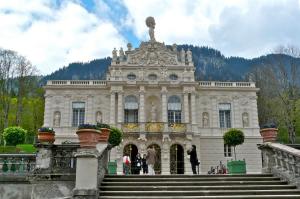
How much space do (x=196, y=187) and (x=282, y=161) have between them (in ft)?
11.6

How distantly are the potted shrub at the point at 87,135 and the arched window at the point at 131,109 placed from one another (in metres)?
26.2

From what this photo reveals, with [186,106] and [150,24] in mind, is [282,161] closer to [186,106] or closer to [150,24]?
[186,106]

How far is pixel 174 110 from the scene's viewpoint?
122ft

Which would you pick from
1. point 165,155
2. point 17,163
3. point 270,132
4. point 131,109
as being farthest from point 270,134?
point 131,109

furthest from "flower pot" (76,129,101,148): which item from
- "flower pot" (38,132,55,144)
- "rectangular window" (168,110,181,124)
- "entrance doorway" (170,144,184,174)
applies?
"rectangular window" (168,110,181,124)

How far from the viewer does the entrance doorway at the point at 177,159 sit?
34.9 meters

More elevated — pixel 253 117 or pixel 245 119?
pixel 253 117

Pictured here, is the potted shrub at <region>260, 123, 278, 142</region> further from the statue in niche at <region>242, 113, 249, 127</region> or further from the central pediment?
the central pediment

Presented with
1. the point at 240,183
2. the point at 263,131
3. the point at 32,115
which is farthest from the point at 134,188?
the point at 32,115

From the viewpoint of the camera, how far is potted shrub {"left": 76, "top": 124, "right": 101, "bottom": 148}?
35.2 ft

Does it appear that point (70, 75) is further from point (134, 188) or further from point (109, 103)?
point (134, 188)

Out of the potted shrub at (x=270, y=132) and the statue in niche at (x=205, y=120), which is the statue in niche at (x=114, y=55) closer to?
the statue in niche at (x=205, y=120)

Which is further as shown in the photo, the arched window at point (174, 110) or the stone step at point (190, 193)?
the arched window at point (174, 110)

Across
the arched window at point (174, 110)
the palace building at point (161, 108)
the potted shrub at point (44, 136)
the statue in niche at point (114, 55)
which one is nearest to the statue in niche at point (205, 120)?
the palace building at point (161, 108)
